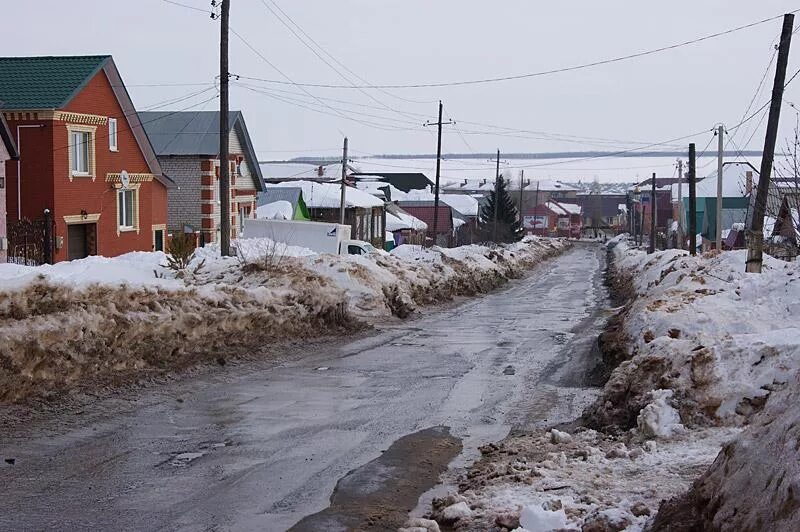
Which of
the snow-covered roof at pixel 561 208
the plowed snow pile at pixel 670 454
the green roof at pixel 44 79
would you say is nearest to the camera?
the plowed snow pile at pixel 670 454

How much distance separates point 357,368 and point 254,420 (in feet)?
13.9

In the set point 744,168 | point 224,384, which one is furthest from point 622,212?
point 224,384

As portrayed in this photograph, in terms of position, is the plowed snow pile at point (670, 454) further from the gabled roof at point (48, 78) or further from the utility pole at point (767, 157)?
the gabled roof at point (48, 78)

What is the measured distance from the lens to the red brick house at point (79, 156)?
3175 cm

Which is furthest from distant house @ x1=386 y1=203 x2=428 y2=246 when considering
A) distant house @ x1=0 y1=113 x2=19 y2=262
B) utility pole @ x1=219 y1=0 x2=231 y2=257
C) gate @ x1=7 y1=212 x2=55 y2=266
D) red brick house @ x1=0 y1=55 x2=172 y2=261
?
distant house @ x1=0 y1=113 x2=19 y2=262

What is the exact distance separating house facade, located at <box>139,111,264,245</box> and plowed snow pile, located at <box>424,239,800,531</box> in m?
36.8

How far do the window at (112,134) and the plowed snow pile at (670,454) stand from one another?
27.4 m

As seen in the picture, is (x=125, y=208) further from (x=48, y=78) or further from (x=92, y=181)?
(x=48, y=78)

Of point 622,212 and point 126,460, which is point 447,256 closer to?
point 126,460

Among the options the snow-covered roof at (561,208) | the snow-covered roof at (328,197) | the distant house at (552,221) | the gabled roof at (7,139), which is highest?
the gabled roof at (7,139)

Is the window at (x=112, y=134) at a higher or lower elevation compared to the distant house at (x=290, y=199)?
higher

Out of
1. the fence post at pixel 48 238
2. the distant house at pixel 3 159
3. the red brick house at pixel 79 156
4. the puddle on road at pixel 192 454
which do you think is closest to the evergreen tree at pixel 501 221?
the red brick house at pixel 79 156

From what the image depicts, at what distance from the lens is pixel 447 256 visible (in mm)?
38438

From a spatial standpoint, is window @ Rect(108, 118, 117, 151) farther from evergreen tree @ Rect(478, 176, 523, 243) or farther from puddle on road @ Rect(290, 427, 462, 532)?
evergreen tree @ Rect(478, 176, 523, 243)
